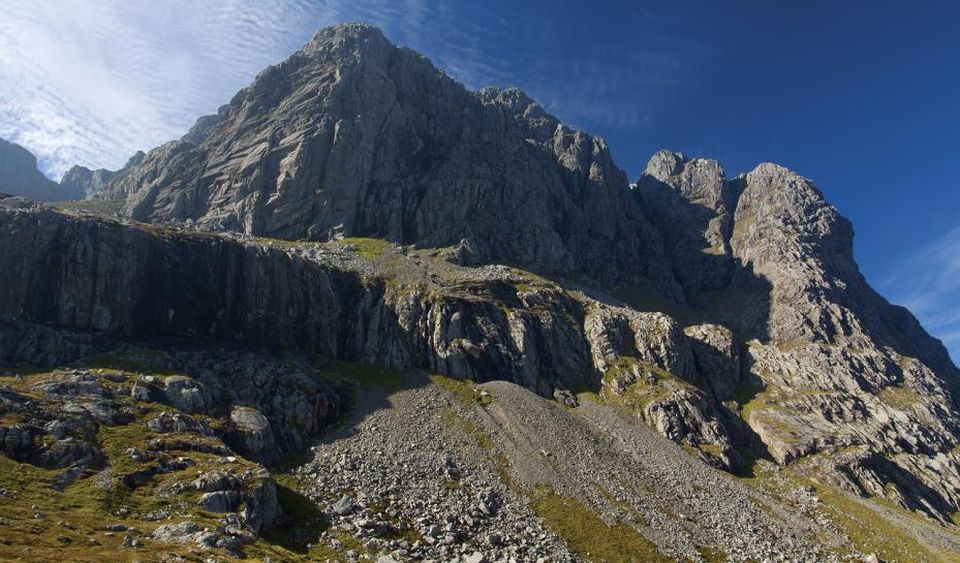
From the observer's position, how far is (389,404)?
294ft

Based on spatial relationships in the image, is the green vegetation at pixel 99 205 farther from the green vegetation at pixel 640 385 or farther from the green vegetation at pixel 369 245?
the green vegetation at pixel 640 385

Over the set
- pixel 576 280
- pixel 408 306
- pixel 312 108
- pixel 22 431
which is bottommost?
pixel 22 431

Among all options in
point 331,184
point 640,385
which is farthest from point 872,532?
point 331,184

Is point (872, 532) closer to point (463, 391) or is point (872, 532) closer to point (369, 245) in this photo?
point (463, 391)

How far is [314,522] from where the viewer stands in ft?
185

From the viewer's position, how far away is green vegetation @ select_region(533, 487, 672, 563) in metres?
62.1

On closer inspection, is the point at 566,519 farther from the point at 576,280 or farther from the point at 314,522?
the point at 576,280

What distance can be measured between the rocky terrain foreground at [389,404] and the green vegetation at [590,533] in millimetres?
383

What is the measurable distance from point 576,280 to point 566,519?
13336 cm

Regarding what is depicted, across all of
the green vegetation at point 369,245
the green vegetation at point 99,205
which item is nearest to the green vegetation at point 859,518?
the green vegetation at point 369,245

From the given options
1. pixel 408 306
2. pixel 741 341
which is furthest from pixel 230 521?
pixel 741 341

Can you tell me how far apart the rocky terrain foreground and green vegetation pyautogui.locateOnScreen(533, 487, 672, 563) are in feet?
Result: 1.26

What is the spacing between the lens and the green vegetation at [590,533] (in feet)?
204

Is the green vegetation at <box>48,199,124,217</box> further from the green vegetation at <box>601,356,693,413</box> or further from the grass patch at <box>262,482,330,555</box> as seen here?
the grass patch at <box>262,482,330,555</box>
